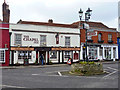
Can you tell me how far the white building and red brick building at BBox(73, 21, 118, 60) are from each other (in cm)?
234

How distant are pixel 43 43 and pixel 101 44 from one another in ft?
40.3

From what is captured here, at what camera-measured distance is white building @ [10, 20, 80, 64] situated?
2675 cm

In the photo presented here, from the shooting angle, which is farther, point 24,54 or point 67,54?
point 67,54

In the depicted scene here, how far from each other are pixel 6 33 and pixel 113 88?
20.4m

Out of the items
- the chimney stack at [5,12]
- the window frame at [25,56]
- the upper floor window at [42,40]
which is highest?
the chimney stack at [5,12]

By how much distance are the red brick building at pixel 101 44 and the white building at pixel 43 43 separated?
2343 mm

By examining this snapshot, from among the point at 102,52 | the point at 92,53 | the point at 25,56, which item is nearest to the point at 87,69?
the point at 25,56

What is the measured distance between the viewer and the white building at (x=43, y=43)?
26.8m

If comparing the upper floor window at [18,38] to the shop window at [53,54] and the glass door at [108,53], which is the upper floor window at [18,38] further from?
the glass door at [108,53]

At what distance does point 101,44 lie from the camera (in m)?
34.4

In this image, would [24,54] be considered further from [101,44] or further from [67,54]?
[101,44]

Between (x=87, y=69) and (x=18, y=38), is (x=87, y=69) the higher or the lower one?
the lower one

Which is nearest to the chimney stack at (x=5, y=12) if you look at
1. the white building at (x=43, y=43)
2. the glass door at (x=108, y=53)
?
the white building at (x=43, y=43)

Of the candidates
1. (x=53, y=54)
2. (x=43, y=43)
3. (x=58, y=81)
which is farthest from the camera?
(x=53, y=54)
